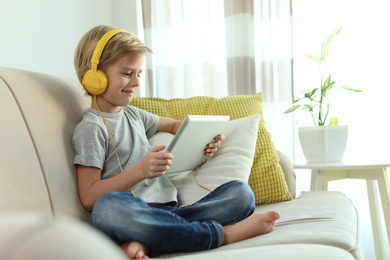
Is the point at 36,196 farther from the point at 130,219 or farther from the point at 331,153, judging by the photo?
the point at 331,153

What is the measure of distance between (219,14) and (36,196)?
6.01ft

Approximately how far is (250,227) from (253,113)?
0.63 m

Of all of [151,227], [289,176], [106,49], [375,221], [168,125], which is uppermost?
[106,49]

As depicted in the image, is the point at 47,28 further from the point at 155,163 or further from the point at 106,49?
the point at 155,163

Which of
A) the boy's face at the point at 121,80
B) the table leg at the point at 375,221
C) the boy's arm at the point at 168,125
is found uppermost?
the boy's face at the point at 121,80

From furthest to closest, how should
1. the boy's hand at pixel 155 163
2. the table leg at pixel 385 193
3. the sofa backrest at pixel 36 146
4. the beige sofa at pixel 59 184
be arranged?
the table leg at pixel 385 193, the boy's hand at pixel 155 163, the sofa backrest at pixel 36 146, the beige sofa at pixel 59 184

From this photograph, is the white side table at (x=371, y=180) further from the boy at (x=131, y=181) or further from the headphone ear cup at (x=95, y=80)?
the headphone ear cup at (x=95, y=80)

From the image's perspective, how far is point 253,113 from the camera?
1.53 metres

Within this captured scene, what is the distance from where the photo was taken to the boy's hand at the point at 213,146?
1.28 m

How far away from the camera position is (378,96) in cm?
214

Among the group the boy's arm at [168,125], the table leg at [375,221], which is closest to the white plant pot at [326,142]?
the table leg at [375,221]

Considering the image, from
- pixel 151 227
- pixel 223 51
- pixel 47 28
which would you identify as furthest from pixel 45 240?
pixel 223 51

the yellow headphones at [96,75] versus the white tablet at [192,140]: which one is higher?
the yellow headphones at [96,75]

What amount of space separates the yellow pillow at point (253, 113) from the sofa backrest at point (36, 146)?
1.30ft
